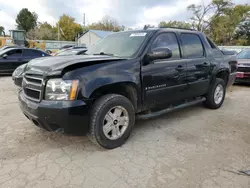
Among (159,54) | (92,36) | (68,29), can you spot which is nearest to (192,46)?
(159,54)

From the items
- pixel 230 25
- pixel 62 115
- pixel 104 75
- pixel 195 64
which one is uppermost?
pixel 230 25

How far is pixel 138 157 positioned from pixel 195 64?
234 centimetres

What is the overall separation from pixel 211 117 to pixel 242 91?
3742mm

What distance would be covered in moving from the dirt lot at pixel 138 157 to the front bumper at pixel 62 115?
0.46m

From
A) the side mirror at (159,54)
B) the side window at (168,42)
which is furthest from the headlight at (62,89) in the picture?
the side window at (168,42)

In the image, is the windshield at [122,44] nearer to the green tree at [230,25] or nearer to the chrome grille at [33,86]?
the chrome grille at [33,86]

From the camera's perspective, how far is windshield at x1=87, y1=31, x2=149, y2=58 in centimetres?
341

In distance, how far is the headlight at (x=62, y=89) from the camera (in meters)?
2.54

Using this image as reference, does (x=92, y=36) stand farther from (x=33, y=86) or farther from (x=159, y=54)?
(x=33, y=86)

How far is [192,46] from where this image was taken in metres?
4.26

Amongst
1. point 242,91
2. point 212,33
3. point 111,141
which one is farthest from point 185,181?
point 212,33

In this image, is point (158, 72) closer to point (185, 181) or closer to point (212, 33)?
point (185, 181)

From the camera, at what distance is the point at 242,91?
24.3ft

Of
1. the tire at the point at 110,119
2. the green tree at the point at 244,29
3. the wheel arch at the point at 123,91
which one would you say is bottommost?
the tire at the point at 110,119
